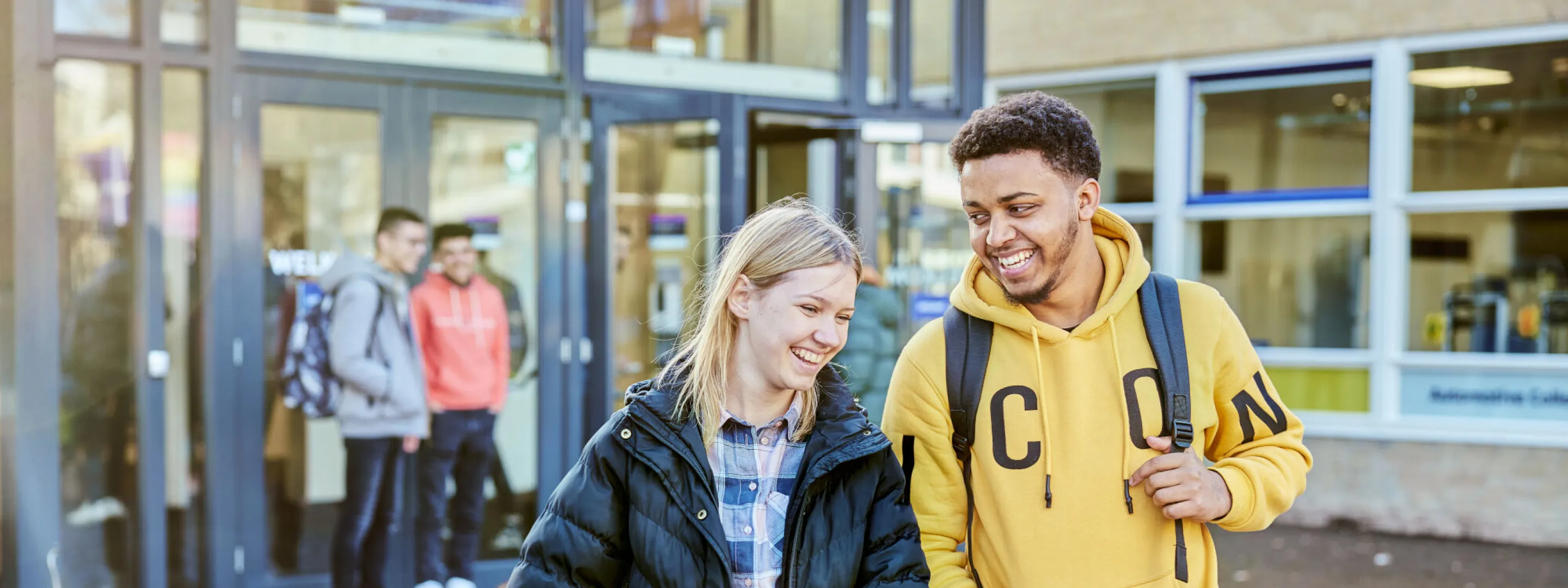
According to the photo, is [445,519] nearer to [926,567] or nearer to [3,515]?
[3,515]

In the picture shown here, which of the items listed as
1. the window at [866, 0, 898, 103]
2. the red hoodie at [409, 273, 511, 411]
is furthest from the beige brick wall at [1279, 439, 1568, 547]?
the red hoodie at [409, 273, 511, 411]

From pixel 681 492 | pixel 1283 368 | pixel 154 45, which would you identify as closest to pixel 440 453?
pixel 154 45

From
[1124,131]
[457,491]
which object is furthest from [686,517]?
[1124,131]

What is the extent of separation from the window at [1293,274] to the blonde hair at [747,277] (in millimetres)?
7681

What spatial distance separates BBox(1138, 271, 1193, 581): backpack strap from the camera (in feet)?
7.00

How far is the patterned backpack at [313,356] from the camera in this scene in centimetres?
598

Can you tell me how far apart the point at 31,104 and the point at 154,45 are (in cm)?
55

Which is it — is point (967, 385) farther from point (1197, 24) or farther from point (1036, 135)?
point (1197, 24)

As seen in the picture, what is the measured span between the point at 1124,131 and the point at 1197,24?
946 mm

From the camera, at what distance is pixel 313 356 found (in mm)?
5984

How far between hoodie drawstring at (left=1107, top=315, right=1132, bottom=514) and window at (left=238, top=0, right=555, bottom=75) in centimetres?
489

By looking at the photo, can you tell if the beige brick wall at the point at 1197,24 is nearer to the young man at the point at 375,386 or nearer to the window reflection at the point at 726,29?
the window reflection at the point at 726,29

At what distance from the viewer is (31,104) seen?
→ 551cm

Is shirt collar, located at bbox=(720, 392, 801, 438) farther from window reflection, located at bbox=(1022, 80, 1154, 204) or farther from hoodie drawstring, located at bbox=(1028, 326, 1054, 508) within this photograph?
window reflection, located at bbox=(1022, 80, 1154, 204)
